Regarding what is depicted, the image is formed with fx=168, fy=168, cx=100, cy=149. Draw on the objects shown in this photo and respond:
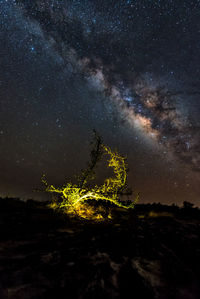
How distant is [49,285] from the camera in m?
1.82

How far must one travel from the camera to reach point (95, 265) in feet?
7.88

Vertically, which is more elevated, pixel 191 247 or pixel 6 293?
pixel 191 247

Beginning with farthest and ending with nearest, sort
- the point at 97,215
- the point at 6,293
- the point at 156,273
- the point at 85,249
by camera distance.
→ the point at 97,215 < the point at 85,249 < the point at 156,273 < the point at 6,293

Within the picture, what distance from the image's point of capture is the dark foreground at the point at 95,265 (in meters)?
1.79

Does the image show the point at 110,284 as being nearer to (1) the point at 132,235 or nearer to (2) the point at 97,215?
(1) the point at 132,235

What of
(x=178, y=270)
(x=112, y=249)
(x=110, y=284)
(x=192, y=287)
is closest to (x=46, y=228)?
(x=112, y=249)

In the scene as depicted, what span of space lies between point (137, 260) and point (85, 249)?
0.91 metres

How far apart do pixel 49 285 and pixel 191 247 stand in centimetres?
297

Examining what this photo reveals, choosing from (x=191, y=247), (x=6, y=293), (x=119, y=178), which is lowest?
(x=6, y=293)

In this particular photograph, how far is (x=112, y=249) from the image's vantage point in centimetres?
312

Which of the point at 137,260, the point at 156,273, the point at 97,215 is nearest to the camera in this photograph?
the point at 156,273

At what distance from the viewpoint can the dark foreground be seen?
179 cm

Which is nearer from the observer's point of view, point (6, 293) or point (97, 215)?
point (6, 293)

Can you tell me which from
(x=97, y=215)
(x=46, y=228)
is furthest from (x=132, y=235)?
(x=97, y=215)
